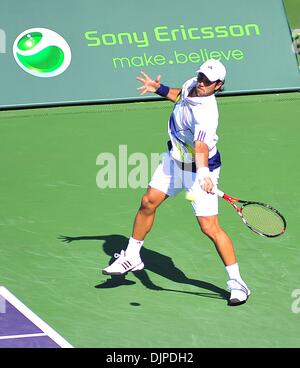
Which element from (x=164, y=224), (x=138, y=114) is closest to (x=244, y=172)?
(x=164, y=224)

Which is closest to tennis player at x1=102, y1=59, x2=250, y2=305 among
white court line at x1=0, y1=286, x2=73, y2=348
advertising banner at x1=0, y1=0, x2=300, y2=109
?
white court line at x1=0, y1=286, x2=73, y2=348

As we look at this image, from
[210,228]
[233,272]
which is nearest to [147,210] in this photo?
[210,228]

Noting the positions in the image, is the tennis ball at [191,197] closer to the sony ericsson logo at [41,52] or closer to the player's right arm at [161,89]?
the player's right arm at [161,89]

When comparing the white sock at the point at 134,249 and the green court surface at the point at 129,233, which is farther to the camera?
the white sock at the point at 134,249

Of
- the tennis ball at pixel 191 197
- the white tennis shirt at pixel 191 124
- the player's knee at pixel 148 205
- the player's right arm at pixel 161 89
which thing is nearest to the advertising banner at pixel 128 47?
the player's right arm at pixel 161 89

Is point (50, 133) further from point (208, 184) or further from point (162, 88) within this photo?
point (208, 184)

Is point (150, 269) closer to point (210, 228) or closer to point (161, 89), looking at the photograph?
point (210, 228)

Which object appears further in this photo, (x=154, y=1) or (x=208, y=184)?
(x=154, y=1)

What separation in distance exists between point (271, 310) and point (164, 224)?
2833mm

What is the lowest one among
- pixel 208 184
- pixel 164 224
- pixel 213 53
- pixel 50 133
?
pixel 208 184

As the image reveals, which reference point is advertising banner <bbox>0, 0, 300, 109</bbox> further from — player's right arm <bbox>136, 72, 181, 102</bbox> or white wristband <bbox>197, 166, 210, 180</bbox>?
white wristband <bbox>197, 166, 210, 180</bbox>

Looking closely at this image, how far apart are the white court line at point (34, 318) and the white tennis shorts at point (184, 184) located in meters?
1.87

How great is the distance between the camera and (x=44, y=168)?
15.0 m

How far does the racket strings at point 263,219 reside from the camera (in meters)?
Answer: 10.4
